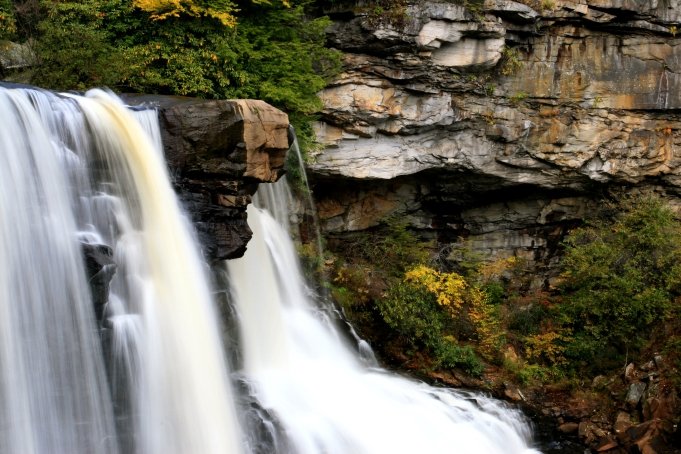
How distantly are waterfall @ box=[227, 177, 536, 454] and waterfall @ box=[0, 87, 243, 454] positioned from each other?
1.37 m

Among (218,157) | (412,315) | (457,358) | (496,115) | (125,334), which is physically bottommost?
(457,358)

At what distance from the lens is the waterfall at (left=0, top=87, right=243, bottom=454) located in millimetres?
6586

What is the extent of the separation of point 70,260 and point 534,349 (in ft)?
34.5

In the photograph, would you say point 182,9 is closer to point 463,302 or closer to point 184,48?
point 184,48

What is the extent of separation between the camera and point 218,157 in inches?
363

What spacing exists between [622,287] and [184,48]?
10.5m

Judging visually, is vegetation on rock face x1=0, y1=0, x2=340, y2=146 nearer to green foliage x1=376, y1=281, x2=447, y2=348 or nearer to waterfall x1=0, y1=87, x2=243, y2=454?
waterfall x1=0, y1=87, x2=243, y2=454

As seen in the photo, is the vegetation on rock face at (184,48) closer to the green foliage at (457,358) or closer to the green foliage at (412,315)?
the green foliage at (412,315)

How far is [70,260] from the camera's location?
7199mm

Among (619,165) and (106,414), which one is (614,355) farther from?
(106,414)

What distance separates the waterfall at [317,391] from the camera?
938 centimetres

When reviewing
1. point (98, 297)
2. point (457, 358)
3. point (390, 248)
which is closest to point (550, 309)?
point (457, 358)

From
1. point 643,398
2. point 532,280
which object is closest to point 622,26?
point 532,280

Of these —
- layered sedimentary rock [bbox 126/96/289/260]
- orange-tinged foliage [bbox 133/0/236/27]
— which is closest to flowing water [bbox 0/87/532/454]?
layered sedimentary rock [bbox 126/96/289/260]
